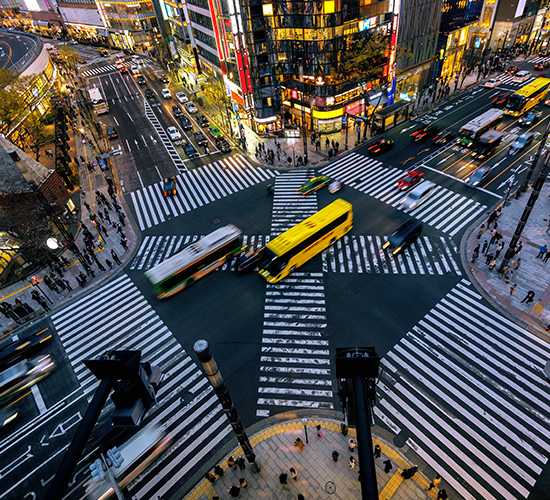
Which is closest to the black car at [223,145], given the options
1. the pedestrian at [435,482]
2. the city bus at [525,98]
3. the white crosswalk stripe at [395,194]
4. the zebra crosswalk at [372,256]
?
the white crosswalk stripe at [395,194]

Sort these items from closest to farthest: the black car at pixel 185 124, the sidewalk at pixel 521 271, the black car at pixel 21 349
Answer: the sidewalk at pixel 521 271 < the black car at pixel 21 349 < the black car at pixel 185 124

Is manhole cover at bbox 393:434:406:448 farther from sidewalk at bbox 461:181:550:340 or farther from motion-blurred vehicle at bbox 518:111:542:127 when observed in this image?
motion-blurred vehicle at bbox 518:111:542:127

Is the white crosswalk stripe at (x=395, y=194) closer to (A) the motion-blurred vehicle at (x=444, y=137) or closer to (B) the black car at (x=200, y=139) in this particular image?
(A) the motion-blurred vehicle at (x=444, y=137)

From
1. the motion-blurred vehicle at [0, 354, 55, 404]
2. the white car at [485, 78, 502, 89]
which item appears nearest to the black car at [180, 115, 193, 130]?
the motion-blurred vehicle at [0, 354, 55, 404]

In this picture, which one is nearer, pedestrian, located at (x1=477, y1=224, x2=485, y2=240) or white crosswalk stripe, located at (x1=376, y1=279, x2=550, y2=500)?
white crosswalk stripe, located at (x1=376, y1=279, x2=550, y2=500)

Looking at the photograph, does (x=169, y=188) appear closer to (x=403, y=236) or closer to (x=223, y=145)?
(x=223, y=145)

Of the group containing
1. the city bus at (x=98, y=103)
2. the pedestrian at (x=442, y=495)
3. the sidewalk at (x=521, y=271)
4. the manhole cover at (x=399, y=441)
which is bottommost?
the sidewalk at (x=521, y=271)

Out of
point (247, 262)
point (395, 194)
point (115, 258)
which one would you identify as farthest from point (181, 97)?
point (247, 262)

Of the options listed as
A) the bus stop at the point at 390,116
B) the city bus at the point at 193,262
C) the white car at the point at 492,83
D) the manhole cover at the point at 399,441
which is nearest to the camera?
the manhole cover at the point at 399,441
